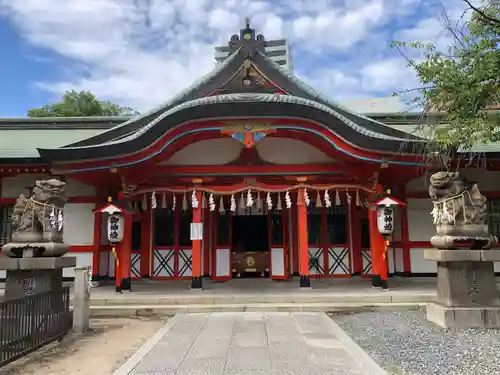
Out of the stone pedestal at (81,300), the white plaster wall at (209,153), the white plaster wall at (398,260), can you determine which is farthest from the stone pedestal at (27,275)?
the white plaster wall at (398,260)

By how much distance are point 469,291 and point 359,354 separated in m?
2.91

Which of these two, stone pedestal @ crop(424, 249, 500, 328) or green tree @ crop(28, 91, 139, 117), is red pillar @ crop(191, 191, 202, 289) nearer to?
stone pedestal @ crop(424, 249, 500, 328)

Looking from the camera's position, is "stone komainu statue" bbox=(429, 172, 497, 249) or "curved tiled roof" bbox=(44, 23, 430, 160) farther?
"curved tiled roof" bbox=(44, 23, 430, 160)

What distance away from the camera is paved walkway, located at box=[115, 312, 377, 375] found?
15.6 feet

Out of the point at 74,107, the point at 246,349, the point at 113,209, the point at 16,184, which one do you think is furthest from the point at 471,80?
the point at 74,107

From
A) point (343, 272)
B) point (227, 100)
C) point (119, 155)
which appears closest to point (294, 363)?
point (227, 100)

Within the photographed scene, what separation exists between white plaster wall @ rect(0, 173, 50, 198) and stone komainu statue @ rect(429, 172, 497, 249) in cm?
1086

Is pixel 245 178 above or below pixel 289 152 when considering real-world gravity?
below

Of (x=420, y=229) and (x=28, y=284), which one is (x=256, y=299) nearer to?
(x=28, y=284)

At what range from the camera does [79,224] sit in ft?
38.9

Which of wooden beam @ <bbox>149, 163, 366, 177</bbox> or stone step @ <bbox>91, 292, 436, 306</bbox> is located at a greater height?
wooden beam @ <bbox>149, 163, 366, 177</bbox>

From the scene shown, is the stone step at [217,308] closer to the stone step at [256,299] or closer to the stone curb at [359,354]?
the stone step at [256,299]

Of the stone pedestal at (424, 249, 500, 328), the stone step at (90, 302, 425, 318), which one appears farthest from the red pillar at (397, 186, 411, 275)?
the stone pedestal at (424, 249, 500, 328)

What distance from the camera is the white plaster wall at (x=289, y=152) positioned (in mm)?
10820
